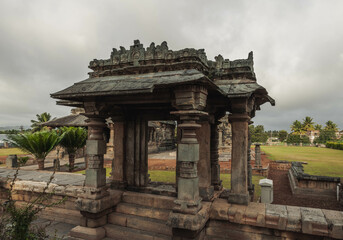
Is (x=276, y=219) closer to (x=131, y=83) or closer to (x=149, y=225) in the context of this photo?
(x=149, y=225)

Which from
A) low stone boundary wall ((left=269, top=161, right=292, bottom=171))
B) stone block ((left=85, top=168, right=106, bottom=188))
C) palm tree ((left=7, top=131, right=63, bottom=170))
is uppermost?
palm tree ((left=7, top=131, right=63, bottom=170))

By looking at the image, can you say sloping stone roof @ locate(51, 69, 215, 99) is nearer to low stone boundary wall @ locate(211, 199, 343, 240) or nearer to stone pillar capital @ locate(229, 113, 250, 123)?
stone pillar capital @ locate(229, 113, 250, 123)

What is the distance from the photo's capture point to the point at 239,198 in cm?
496

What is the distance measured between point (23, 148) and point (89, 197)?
8.17m

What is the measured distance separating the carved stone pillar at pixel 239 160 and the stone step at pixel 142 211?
1582 millimetres

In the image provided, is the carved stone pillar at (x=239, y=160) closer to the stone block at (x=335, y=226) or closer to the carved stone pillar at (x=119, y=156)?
Answer: the stone block at (x=335, y=226)

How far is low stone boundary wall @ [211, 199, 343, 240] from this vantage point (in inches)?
158

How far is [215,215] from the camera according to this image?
4688 millimetres

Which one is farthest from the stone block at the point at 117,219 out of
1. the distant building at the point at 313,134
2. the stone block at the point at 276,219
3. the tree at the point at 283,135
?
the distant building at the point at 313,134

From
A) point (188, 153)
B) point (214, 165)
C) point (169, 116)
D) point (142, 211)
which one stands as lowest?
point (142, 211)

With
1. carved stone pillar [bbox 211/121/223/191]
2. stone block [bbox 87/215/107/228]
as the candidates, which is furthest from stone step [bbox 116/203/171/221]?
carved stone pillar [bbox 211/121/223/191]

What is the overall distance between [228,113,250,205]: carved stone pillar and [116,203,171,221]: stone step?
1582 millimetres

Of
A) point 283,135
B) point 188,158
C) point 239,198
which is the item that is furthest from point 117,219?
point 283,135

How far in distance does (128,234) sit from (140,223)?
360mm
